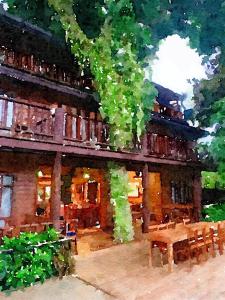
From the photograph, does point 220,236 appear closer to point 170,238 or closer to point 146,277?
point 170,238

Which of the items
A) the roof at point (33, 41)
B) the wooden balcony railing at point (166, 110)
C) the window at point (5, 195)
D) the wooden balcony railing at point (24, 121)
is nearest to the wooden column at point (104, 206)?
the roof at point (33, 41)

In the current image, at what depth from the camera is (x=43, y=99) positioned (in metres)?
13.6

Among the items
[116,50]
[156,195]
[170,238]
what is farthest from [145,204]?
[116,50]

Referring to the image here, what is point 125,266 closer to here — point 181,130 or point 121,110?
point 121,110

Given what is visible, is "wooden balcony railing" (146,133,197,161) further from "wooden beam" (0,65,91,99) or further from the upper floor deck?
"wooden beam" (0,65,91,99)

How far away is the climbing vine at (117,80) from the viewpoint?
39.7 ft

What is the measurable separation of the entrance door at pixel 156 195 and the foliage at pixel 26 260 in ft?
40.5

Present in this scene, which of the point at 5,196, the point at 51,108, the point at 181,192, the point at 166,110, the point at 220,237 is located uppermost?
the point at 166,110

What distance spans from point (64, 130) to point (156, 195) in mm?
11242

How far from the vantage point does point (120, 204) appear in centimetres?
1209

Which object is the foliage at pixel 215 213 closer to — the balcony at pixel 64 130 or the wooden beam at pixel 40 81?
the balcony at pixel 64 130

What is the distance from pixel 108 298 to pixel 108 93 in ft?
26.4

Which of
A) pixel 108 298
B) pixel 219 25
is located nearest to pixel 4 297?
pixel 108 298

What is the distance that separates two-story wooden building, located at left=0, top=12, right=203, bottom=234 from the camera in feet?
32.6
